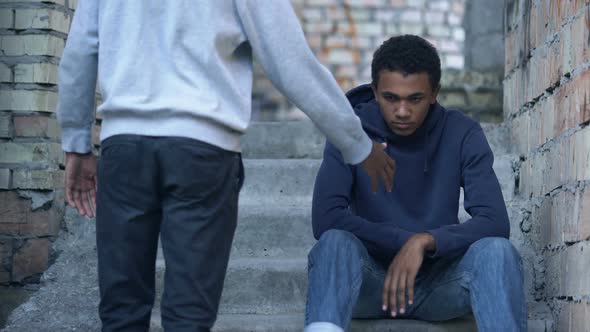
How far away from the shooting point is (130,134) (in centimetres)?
191

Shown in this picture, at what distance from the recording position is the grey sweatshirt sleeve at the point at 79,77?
205 centimetres

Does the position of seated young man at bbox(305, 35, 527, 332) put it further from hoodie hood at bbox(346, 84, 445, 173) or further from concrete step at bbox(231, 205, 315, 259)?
concrete step at bbox(231, 205, 315, 259)

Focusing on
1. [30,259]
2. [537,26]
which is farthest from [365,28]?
[30,259]

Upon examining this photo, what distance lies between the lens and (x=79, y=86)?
2.08m

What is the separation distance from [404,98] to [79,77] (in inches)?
40.3

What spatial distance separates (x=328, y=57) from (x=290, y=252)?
6459mm

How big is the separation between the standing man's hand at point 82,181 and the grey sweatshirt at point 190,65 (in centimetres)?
15

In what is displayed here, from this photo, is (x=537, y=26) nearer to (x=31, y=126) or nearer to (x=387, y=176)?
(x=387, y=176)

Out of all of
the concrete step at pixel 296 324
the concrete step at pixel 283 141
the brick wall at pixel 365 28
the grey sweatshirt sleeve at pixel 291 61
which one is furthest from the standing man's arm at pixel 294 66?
the brick wall at pixel 365 28

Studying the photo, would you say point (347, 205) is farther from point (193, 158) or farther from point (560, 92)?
point (193, 158)

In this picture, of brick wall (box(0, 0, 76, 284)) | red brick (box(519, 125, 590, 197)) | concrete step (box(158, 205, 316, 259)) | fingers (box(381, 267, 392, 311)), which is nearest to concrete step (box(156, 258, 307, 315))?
concrete step (box(158, 205, 316, 259))

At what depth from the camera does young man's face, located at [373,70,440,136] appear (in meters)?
2.74

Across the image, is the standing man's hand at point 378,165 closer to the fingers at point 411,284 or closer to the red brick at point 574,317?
the fingers at point 411,284

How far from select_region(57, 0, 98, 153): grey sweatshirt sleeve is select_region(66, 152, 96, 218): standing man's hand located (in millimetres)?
39
